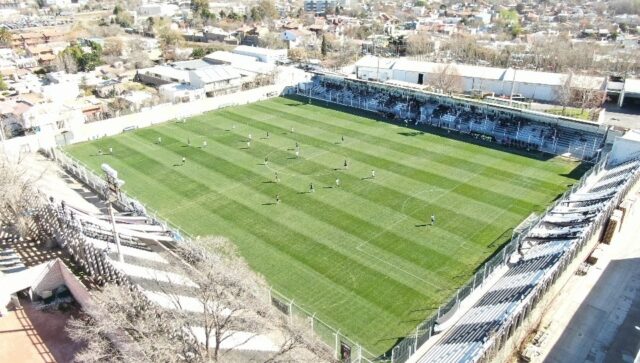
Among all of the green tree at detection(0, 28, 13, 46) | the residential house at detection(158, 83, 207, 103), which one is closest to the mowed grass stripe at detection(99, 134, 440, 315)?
the residential house at detection(158, 83, 207, 103)

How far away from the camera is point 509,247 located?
2892 centimetres

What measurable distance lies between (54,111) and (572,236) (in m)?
56.6

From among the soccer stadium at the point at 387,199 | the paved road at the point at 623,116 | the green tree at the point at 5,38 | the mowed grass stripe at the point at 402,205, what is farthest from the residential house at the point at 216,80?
the green tree at the point at 5,38

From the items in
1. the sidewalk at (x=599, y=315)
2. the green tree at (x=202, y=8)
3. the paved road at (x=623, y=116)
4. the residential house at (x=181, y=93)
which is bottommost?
the sidewalk at (x=599, y=315)

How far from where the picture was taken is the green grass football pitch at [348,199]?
27.7 m

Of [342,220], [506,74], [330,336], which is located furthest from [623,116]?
[330,336]

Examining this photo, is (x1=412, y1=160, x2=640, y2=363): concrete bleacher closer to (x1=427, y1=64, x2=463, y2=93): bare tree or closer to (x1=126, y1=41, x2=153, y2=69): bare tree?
(x1=427, y1=64, x2=463, y2=93): bare tree

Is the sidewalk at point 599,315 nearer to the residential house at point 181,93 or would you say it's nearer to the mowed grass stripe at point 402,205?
the mowed grass stripe at point 402,205

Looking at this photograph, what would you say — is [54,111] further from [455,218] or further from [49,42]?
[49,42]

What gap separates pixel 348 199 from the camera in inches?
1500

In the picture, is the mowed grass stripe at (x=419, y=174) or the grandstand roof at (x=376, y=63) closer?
the mowed grass stripe at (x=419, y=174)

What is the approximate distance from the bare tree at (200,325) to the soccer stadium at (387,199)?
3.22 metres

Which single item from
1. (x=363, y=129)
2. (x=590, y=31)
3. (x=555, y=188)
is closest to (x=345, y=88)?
(x=363, y=129)

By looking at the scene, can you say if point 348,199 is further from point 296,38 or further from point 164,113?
point 296,38
